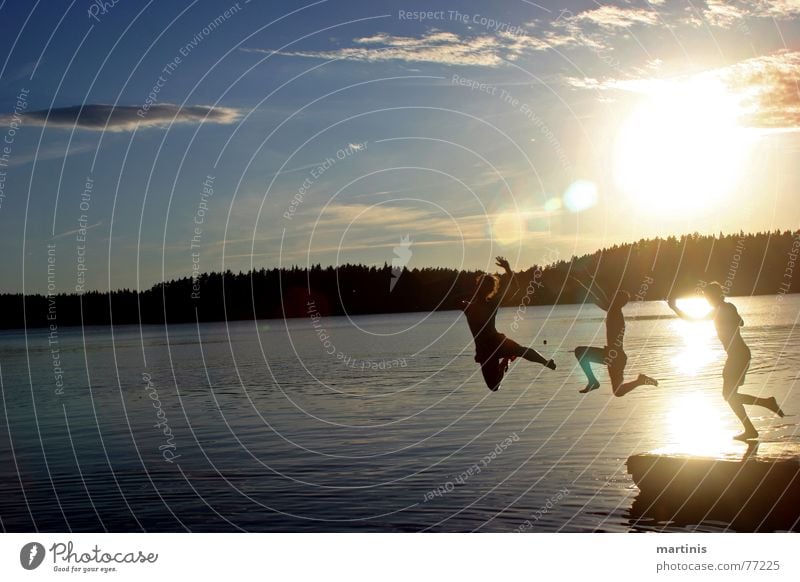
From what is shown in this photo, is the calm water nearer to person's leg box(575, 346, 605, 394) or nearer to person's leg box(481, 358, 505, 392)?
person's leg box(575, 346, 605, 394)

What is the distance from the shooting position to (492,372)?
75.9 feet

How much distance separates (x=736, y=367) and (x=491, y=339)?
725 cm

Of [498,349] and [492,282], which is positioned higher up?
[492,282]

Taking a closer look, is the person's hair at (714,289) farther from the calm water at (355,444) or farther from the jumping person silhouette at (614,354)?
the calm water at (355,444)

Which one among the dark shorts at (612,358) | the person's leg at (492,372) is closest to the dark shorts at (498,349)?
the person's leg at (492,372)

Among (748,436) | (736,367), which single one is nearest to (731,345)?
(736,367)

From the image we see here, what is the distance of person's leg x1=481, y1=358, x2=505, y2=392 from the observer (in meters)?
23.1

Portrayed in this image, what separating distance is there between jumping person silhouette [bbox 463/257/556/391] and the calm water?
14.2 ft

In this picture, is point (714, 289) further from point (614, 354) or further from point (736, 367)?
point (614, 354)

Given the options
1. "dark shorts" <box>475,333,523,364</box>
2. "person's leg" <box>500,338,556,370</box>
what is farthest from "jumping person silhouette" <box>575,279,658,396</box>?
"dark shorts" <box>475,333,523,364</box>

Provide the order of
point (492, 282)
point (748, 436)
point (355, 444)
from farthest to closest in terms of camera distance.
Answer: point (355, 444) < point (748, 436) < point (492, 282)

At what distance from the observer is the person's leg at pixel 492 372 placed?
75.7ft

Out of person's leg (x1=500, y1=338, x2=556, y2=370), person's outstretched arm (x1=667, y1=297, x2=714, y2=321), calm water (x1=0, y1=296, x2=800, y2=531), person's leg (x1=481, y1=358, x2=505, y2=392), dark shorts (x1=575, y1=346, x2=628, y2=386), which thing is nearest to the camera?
person's outstretched arm (x1=667, y1=297, x2=714, y2=321)
